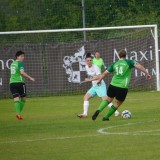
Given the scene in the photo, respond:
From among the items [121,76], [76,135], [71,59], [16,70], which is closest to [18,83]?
[16,70]

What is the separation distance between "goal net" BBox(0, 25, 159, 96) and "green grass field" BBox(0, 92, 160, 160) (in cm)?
686

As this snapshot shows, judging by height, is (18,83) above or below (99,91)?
above

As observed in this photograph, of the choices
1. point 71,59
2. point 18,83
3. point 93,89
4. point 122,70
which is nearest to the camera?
point 122,70

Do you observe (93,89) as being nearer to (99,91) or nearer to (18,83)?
(99,91)

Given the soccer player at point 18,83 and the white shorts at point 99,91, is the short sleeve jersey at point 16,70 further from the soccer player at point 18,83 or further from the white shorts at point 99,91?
the white shorts at point 99,91

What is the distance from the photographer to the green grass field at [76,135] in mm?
13172

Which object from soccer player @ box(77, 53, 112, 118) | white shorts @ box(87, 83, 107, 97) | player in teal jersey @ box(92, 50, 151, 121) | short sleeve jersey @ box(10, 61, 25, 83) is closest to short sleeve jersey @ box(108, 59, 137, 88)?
player in teal jersey @ box(92, 50, 151, 121)

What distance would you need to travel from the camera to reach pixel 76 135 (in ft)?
53.5

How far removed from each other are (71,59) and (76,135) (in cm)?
1705

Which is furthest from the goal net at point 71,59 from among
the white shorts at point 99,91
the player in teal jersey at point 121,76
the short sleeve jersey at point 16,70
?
the player in teal jersey at point 121,76

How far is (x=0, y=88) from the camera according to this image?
106 feet

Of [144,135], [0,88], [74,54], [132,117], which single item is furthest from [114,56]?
[144,135]

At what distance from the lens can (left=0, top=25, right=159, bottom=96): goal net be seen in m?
32.6

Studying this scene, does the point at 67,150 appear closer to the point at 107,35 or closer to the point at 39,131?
the point at 39,131
